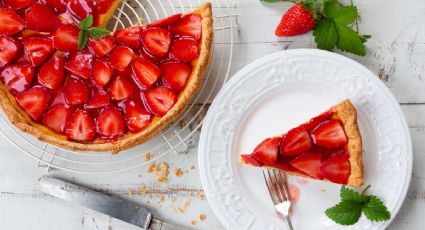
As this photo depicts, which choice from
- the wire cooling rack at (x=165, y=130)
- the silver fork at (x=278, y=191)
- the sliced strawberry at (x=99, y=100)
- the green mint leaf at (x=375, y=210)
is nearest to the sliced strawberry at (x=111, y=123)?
the sliced strawberry at (x=99, y=100)

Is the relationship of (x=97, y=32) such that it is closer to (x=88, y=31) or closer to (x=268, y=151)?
(x=88, y=31)

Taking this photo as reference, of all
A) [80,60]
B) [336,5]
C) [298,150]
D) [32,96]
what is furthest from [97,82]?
[336,5]

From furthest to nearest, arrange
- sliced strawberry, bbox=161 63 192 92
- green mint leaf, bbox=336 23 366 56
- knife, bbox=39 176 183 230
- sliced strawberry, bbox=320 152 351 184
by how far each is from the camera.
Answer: knife, bbox=39 176 183 230, green mint leaf, bbox=336 23 366 56, sliced strawberry, bbox=161 63 192 92, sliced strawberry, bbox=320 152 351 184

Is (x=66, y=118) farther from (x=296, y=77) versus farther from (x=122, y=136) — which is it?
(x=296, y=77)

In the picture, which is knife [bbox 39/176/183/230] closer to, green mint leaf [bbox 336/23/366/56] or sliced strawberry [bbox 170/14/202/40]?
sliced strawberry [bbox 170/14/202/40]

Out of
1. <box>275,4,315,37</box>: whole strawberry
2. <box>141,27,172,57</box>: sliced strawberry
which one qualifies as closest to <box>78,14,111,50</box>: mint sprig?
<box>141,27,172,57</box>: sliced strawberry

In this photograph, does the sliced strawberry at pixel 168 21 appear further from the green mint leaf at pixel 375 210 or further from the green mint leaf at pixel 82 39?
→ the green mint leaf at pixel 375 210
